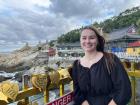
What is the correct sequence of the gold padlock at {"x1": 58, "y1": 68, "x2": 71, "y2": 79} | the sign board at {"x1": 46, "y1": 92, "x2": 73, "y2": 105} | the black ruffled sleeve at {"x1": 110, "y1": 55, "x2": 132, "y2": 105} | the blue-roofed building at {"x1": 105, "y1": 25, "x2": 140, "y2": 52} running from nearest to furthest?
the black ruffled sleeve at {"x1": 110, "y1": 55, "x2": 132, "y2": 105} < the sign board at {"x1": 46, "y1": 92, "x2": 73, "y2": 105} < the gold padlock at {"x1": 58, "y1": 68, "x2": 71, "y2": 79} < the blue-roofed building at {"x1": 105, "y1": 25, "x2": 140, "y2": 52}

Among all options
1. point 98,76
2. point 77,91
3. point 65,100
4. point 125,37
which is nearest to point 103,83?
point 98,76

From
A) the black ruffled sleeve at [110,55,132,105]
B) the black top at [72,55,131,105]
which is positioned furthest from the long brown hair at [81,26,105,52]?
the black ruffled sleeve at [110,55,132,105]

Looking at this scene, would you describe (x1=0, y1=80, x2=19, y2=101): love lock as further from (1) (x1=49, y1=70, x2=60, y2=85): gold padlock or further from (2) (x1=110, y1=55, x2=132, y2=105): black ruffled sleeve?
(2) (x1=110, y1=55, x2=132, y2=105): black ruffled sleeve

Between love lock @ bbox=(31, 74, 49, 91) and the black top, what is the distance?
325mm

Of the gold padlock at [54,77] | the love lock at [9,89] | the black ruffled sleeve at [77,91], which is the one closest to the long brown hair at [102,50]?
the black ruffled sleeve at [77,91]

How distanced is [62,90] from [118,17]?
254 feet

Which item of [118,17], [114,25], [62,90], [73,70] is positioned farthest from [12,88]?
[118,17]

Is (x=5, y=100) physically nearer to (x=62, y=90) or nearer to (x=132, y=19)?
(x=62, y=90)

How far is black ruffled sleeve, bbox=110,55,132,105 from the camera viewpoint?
2797mm

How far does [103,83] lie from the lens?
2.85 meters

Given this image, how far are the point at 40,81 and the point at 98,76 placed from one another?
0.57 meters

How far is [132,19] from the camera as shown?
71.6 metres

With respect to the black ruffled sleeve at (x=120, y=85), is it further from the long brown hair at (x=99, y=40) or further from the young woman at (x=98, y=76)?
the long brown hair at (x=99, y=40)

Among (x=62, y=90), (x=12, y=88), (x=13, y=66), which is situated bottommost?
(x=13, y=66)
